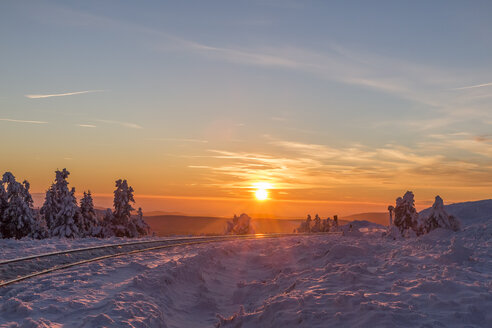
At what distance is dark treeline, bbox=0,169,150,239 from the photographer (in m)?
46.8

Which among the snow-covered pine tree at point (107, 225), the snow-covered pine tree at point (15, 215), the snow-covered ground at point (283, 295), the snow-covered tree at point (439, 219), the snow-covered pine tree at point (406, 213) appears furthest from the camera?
the snow-covered pine tree at point (107, 225)

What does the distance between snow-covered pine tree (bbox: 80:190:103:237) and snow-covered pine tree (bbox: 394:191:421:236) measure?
3559cm

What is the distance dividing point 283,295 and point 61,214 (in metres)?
43.2

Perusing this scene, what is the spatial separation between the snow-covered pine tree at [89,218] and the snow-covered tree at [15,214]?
529 centimetres

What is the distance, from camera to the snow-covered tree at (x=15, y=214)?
152ft

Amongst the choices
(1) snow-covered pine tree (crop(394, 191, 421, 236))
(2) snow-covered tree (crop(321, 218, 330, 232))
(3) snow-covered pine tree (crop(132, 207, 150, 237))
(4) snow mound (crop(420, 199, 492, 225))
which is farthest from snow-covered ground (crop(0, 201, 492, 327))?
(2) snow-covered tree (crop(321, 218, 330, 232))

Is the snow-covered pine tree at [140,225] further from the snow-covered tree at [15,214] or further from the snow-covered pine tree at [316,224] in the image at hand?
the snow-covered pine tree at [316,224]

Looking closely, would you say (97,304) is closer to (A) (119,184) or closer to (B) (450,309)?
(B) (450,309)

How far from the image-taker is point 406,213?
39906 mm

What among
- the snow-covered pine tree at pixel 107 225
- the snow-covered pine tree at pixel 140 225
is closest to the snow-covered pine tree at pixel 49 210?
the snow-covered pine tree at pixel 107 225

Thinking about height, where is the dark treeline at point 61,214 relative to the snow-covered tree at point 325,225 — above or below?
above

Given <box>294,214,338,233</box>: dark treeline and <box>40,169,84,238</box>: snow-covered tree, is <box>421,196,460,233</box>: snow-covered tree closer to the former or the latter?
<box>40,169,84,238</box>: snow-covered tree

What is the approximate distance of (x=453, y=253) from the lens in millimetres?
14211

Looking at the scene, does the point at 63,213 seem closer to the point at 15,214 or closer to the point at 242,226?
the point at 15,214
